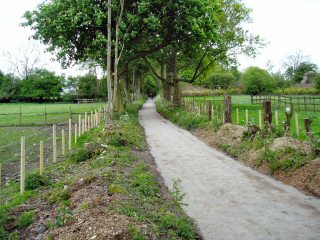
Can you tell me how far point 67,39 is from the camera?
29469 millimetres

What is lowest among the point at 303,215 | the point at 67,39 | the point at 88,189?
the point at 303,215

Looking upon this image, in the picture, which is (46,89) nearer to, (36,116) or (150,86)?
(150,86)

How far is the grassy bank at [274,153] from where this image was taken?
1147 centimetres

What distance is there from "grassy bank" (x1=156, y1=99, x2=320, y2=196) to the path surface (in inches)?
17.8

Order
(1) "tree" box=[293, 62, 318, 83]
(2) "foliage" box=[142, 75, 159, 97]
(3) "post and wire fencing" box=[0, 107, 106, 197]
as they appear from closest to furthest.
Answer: (3) "post and wire fencing" box=[0, 107, 106, 197] < (2) "foliage" box=[142, 75, 159, 97] < (1) "tree" box=[293, 62, 318, 83]

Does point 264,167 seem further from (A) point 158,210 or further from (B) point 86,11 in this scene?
(B) point 86,11

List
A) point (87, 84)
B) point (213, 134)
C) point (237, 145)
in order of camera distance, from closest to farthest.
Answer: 1. point (237, 145)
2. point (213, 134)
3. point (87, 84)

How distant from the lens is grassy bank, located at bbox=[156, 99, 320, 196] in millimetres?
11473

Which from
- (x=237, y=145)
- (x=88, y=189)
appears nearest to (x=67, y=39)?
(x=237, y=145)

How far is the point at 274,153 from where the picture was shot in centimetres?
1341

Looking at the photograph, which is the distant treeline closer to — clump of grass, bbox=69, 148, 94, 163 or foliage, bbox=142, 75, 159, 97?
foliage, bbox=142, 75, 159, 97

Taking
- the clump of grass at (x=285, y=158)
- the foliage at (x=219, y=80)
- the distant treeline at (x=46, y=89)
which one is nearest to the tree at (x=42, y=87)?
the distant treeline at (x=46, y=89)

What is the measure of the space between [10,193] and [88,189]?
343 centimetres

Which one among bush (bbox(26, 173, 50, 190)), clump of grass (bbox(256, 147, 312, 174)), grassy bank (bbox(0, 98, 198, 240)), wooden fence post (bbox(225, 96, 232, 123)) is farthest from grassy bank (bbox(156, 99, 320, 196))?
bush (bbox(26, 173, 50, 190))
